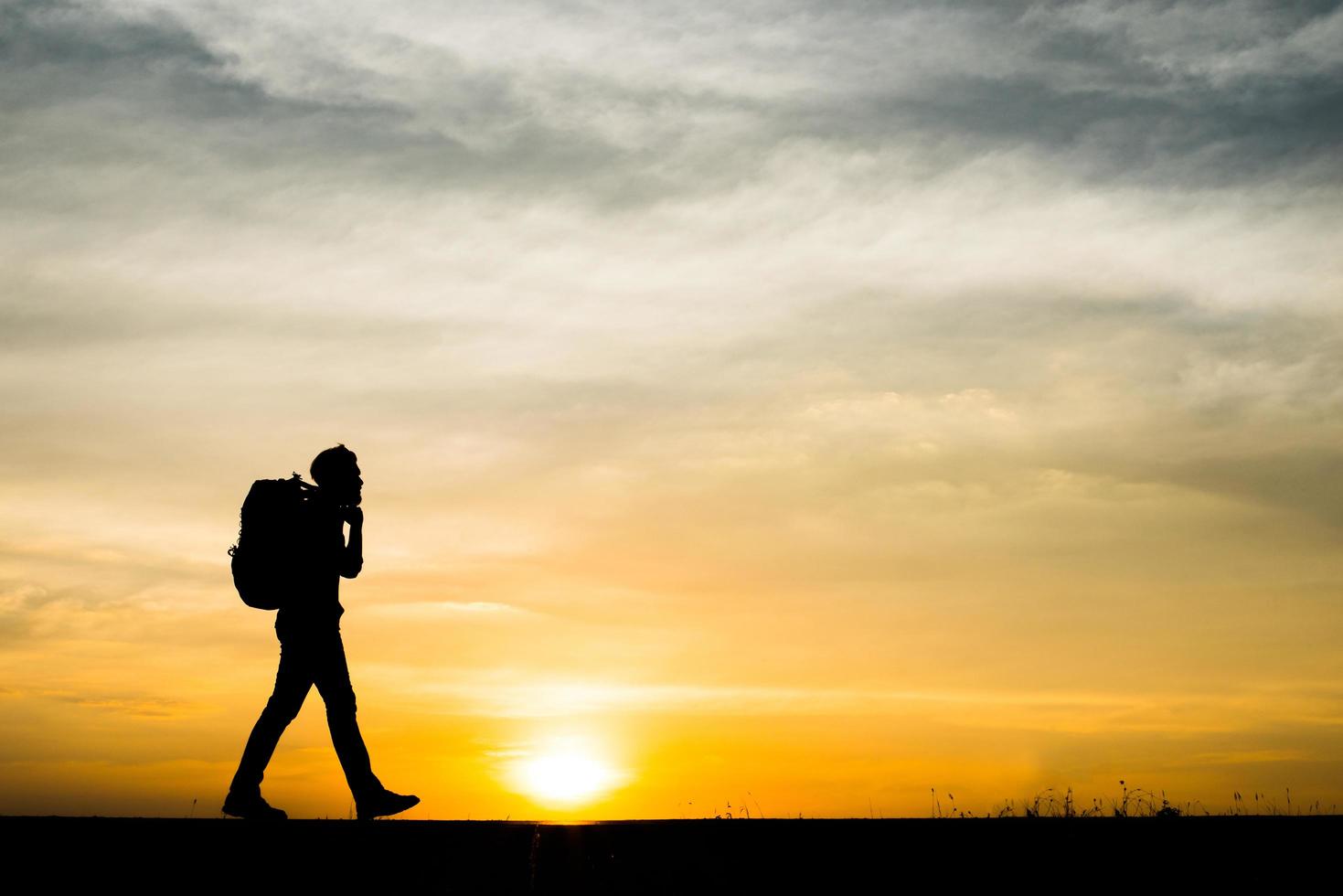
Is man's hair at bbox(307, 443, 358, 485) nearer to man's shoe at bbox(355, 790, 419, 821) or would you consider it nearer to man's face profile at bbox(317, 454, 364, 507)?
man's face profile at bbox(317, 454, 364, 507)

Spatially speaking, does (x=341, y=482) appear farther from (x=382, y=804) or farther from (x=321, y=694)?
(x=382, y=804)

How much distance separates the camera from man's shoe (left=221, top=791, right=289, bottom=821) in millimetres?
8891

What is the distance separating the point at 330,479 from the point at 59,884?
3536mm

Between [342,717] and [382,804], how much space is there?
67cm

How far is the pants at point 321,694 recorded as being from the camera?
916 centimetres

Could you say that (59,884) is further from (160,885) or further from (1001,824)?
(1001,824)

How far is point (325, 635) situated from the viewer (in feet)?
30.3


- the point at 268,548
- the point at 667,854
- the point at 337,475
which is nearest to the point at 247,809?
the point at 268,548

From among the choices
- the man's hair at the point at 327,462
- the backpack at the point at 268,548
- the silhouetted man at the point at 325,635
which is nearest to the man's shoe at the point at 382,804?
the silhouetted man at the point at 325,635

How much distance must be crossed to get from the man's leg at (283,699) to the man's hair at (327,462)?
1153 mm

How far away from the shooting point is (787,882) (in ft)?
22.4

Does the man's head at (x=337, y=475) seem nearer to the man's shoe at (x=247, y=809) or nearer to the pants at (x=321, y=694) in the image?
the pants at (x=321, y=694)

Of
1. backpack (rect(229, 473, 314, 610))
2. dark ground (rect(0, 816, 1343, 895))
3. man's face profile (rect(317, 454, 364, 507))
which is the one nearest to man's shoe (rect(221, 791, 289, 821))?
dark ground (rect(0, 816, 1343, 895))

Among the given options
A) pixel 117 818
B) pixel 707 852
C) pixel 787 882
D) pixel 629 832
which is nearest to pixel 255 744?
pixel 117 818
